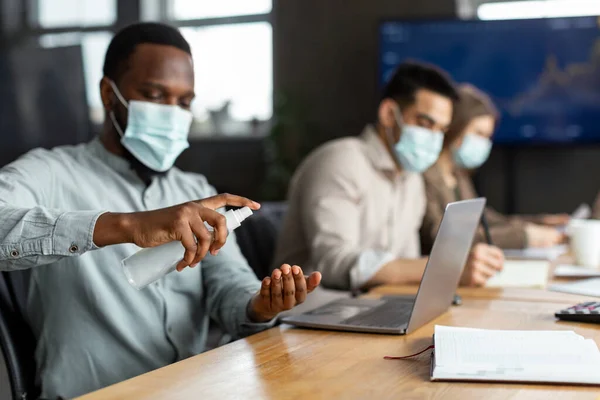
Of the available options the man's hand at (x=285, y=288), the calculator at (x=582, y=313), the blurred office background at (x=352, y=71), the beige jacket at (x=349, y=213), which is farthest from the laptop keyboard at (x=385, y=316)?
the blurred office background at (x=352, y=71)

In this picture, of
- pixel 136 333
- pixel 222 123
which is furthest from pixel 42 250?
pixel 222 123

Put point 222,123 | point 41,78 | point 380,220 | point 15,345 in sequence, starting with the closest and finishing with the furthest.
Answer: point 15,345, point 380,220, point 41,78, point 222,123

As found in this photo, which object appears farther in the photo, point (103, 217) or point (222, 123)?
→ point (222, 123)

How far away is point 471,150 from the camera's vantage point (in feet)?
10.6

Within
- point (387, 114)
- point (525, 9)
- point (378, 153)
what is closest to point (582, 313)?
point (378, 153)

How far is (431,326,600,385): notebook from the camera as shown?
36.8 inches

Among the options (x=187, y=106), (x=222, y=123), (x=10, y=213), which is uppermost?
(x=187, y=106)

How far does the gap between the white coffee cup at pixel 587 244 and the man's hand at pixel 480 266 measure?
0.46m

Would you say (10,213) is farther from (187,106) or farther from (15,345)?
(187,106)

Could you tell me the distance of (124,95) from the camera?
1.55 metres

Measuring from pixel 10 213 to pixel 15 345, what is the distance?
0.28 m

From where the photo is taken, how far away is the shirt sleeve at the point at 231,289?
56.2 inches

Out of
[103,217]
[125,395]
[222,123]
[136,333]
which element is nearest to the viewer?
[125,395]

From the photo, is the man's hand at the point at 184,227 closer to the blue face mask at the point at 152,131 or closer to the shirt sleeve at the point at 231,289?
the shirt sleeve at the point at 231,289
